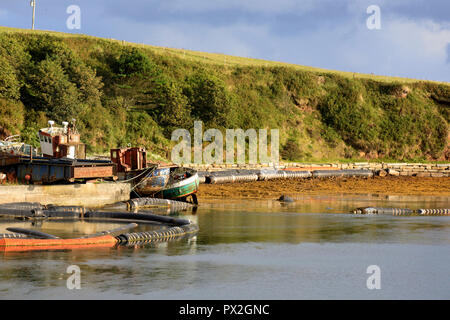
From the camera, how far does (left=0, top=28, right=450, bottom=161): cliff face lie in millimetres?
63156

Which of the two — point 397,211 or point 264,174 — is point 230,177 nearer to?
point 264,174

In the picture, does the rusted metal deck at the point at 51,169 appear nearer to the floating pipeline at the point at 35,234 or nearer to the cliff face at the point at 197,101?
the floating pipeline at the point at 35,234

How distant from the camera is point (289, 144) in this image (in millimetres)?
80312

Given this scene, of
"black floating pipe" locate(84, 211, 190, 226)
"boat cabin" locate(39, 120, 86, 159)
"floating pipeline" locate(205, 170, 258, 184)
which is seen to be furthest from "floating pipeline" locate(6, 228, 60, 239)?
"floating pipeline" locate(205, 170, 258, 184)

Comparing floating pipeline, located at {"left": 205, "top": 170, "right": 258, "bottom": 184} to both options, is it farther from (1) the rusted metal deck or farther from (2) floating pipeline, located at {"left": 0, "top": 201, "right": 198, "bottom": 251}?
(2) floating pipeline, located at {"left": 0, "top": 201, "right": 198, "bottom": 251}

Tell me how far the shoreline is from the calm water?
14.1 metres

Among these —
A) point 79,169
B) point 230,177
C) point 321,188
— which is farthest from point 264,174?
point 79,169

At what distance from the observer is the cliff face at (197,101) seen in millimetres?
63156

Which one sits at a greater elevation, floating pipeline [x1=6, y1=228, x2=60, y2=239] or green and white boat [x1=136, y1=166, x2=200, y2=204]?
green and white boat [x1=136, y1=166, x2=200, y2=204]

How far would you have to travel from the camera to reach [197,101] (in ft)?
250

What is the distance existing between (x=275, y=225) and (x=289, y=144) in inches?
1967

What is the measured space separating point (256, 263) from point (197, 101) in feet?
182

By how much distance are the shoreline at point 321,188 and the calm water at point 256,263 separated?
14145mm

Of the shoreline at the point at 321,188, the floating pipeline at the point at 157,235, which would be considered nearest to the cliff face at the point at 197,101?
the shoreline at the point at 321,188
